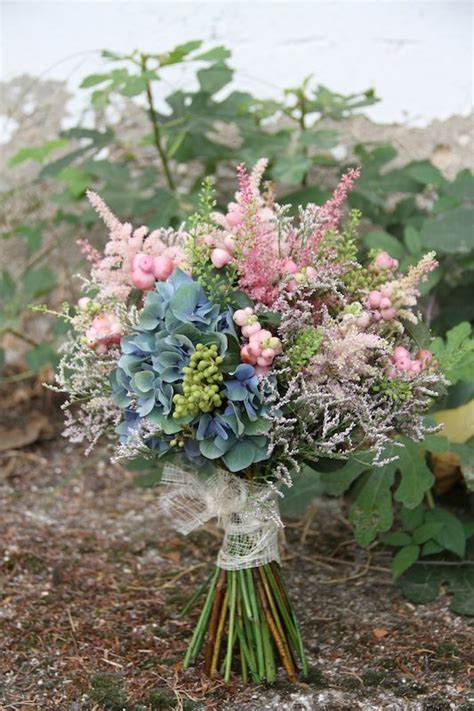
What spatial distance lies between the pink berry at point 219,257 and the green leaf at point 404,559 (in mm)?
1009

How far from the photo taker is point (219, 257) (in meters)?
1.70

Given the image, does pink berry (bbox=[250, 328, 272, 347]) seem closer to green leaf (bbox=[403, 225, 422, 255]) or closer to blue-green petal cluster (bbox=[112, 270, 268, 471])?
blue-green petal cluster (bbox=[112, 270, 268, 471])

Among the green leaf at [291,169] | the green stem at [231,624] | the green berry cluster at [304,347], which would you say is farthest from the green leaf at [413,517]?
the green leaf at [291,169]

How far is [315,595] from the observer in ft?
7.77

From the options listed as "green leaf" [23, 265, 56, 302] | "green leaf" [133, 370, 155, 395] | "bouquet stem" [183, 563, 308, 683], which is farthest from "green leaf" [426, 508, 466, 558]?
"green leaf" [23, 265, 56, 302]

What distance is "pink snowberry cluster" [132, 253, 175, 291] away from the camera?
1.73 metres

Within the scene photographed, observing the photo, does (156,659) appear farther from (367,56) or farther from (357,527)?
(367,56)

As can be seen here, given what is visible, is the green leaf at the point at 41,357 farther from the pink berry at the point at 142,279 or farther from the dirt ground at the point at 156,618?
the pink berry at the point at 142,279

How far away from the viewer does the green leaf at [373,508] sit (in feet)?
7.20

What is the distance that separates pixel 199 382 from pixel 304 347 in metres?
0.20

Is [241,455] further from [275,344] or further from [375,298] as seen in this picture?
[375,298]

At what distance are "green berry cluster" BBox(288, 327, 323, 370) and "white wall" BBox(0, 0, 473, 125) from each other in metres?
2.03

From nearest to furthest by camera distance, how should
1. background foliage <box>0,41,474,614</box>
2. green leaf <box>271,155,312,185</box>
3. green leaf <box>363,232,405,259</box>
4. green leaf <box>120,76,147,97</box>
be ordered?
background foliage <box>0,41,474,614</box>, green leaf <box>120,76,147,97</box>, green leaf <box>271,155,312,185</box>, green leaf <box>363,232,405,259</box>

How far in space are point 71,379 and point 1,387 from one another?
1.92m
